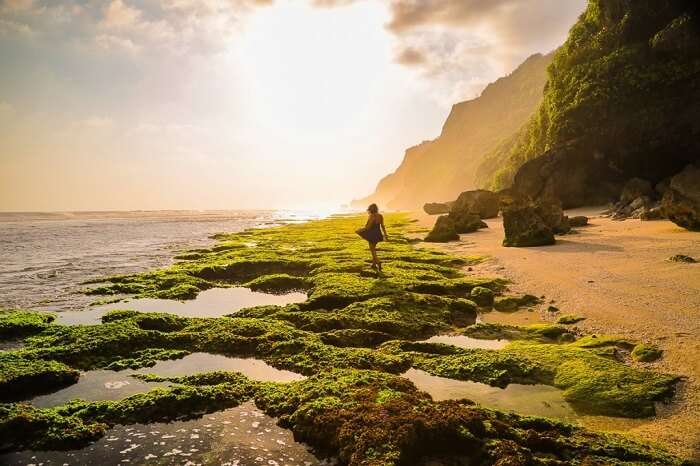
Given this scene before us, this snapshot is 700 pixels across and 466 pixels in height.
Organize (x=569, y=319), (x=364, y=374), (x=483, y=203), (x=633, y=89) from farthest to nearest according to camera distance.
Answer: (x=483, y=203) → (x=633, y=89) → (x=569, y=319) → (x=364, y=374)

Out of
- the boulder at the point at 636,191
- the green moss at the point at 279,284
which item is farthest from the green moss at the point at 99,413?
the boulder at the point at 636,191

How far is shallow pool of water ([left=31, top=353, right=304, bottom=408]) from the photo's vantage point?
6.74 m

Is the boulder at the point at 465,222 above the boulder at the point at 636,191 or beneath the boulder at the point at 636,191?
beneath

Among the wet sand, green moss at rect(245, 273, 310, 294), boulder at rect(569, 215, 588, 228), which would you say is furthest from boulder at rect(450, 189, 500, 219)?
green moss at rect(245, 273, 310, 294)

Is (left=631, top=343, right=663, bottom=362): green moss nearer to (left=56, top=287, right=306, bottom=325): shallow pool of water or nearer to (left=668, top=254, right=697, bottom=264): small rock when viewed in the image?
(left=668, top=254, right=697, bottom=264): small rock

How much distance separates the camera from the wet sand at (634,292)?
5454 millimetres

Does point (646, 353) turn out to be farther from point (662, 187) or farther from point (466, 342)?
point (662, 187)

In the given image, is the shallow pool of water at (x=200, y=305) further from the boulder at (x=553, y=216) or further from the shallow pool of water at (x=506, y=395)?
the boulder at (x=553, y=216)

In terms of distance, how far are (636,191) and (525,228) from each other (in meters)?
20.9

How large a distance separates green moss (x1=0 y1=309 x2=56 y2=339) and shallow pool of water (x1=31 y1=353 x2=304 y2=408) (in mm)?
3927

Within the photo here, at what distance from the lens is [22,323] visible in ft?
34.4

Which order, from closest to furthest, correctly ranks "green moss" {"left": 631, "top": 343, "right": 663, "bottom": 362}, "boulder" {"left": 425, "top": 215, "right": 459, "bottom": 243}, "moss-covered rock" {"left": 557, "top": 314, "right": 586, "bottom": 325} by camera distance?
"green moss" {"left": 631, "top": 343, "right": 663, "bottom": 362}, "moss-covered rock" {"left": 557, "top": 314, "right": 586, "bottom": 325}, "boulder" {"left": 425, "top": 215, "right": 459, "bottom": 243}

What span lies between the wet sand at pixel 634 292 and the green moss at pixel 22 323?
11.7 meters

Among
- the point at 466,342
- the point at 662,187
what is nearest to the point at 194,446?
the point at 466,342
